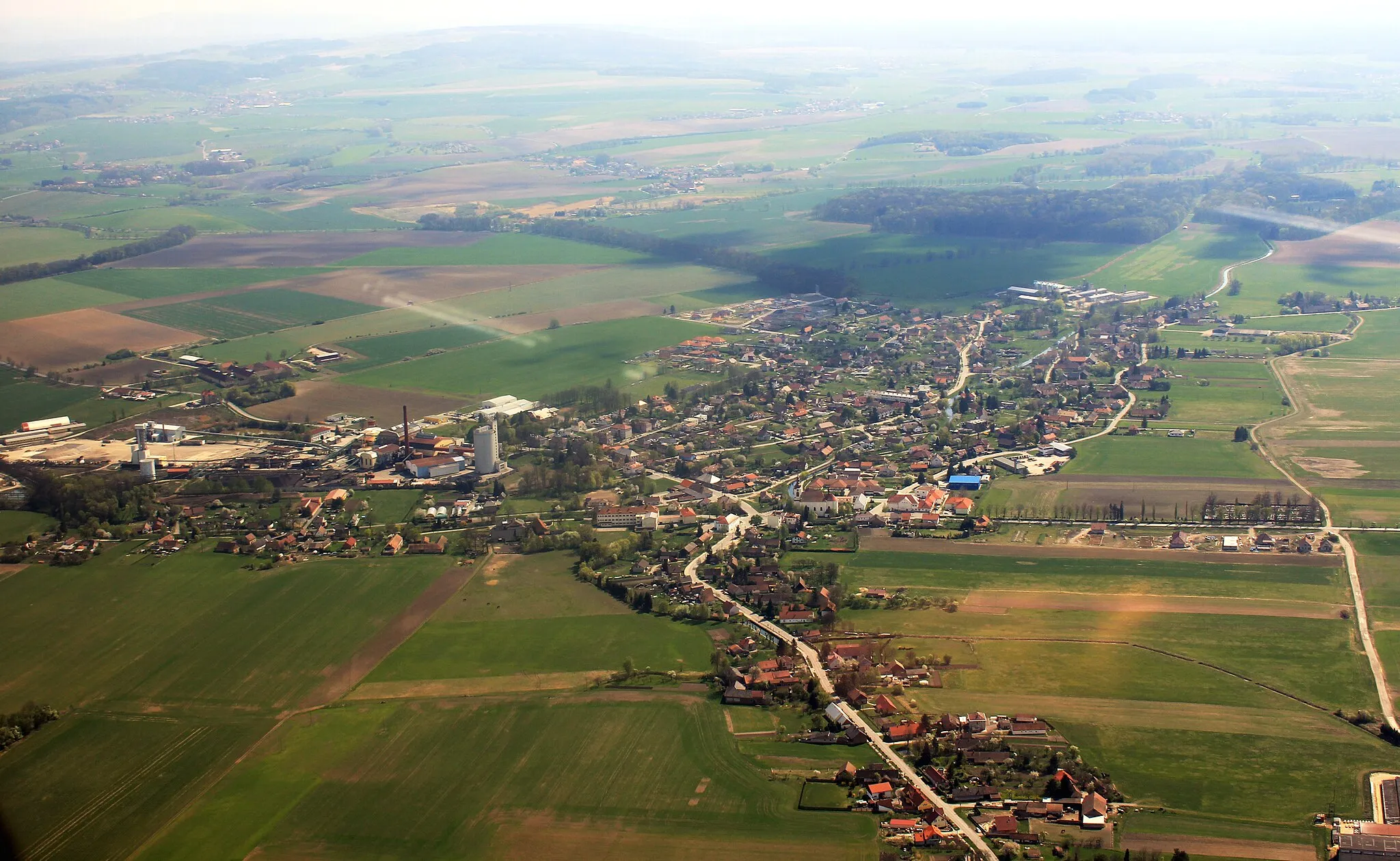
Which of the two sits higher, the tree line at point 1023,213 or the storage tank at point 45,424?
the tree line at point 1023,213

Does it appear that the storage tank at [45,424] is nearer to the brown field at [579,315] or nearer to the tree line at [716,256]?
the brown field at [579,315]

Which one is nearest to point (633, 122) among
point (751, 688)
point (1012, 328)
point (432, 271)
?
point (432, 271)

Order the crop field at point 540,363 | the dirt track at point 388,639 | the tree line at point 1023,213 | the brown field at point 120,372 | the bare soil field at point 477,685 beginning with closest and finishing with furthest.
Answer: the bare soil field at point 477,685 → the dirt track at point 388,639 → the crop field at point 540,363 → the brown field at point 120,372 → the tree line at point 1023,213

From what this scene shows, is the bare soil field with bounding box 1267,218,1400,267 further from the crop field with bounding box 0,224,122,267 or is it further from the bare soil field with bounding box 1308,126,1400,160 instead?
the crop field with bounding box 0,224,122,267

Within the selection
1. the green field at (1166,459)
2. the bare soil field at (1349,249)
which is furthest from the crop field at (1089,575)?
the bare soil field at (1349,249)

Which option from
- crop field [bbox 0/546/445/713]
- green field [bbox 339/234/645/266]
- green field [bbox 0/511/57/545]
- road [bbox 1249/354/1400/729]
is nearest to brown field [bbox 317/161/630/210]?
green field [bbox 339/234/645/266]

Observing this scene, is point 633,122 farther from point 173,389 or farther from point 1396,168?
point 173,389

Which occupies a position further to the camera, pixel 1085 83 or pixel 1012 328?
pixel 1085 83
